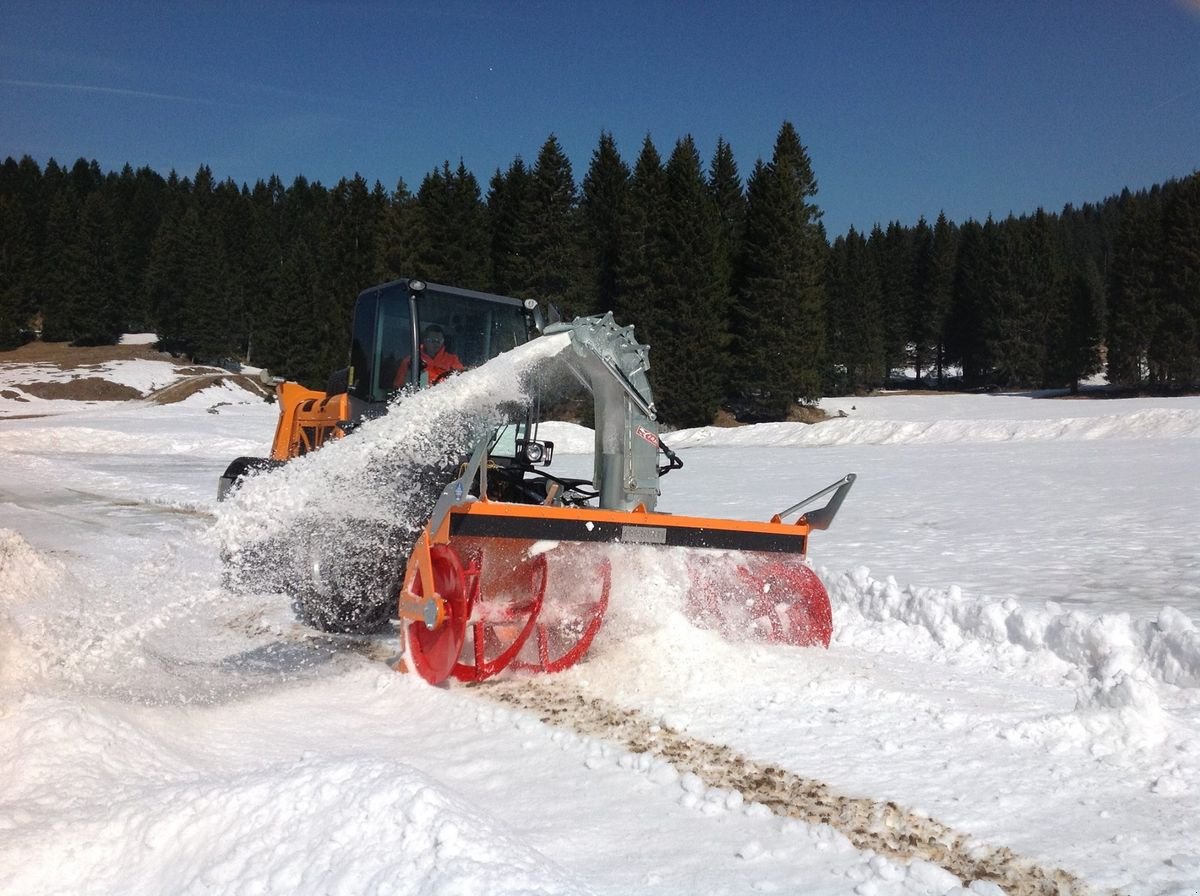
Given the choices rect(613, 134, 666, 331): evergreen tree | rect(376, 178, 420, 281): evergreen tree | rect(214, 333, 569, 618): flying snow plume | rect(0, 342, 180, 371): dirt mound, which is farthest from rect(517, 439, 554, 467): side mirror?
rect(0, 342, 180, 371): dirt mound

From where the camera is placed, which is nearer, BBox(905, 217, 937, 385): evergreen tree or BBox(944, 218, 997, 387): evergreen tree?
BBox(944, 218, 997, 387): evergreen tree

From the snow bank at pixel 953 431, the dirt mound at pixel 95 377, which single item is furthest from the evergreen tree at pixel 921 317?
the dirt mound at pixel 95 377

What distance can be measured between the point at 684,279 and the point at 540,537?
32312 millimetres

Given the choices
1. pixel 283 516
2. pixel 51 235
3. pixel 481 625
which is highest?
pixel 51 235

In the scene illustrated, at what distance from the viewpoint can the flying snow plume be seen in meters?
5.28

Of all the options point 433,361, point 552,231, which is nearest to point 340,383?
point 433,361

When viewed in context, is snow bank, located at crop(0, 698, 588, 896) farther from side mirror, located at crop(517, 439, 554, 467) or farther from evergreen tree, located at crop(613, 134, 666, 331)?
evergreen tree, located at crop(613, 134, 666, 331)

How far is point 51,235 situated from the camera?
59.4m

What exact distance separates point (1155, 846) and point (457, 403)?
3.59 m

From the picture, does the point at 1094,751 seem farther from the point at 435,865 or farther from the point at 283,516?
the point at 283,516

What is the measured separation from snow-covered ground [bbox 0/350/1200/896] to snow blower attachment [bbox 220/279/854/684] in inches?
9.6

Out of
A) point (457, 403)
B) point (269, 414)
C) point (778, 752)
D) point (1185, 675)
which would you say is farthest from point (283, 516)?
point (269, 414)

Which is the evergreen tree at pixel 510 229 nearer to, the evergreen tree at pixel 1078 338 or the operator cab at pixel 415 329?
the evergreen tree at pixel 1078 338

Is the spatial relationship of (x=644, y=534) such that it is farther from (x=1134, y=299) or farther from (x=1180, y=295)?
(x=1134, y=299)
